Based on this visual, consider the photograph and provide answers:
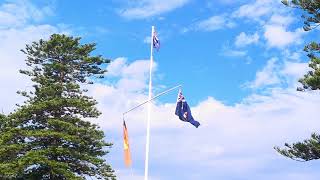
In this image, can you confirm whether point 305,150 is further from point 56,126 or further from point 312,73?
point 56,126

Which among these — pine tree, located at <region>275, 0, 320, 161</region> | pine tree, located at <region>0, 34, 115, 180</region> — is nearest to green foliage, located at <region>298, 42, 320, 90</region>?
pine tree, located at <region>275, 0, 320, 161</region>

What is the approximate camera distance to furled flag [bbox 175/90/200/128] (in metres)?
30.4

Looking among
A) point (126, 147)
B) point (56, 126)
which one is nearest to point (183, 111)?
point (126, 147)

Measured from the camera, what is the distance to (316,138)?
34531 mm

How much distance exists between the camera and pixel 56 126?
148 ft

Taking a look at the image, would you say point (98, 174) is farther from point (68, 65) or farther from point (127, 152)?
point (127, 152)

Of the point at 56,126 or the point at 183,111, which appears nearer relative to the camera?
the point at 183,111

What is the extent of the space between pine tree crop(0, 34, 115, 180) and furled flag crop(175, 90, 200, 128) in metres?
15.3

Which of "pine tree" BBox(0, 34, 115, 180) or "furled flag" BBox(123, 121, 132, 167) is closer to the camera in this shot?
"furled flag" BBox(123, 121, 132, 167)

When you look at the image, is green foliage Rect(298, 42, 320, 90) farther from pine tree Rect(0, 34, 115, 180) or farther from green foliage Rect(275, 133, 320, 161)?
pine tree Rect(0, 34, 115, 180)

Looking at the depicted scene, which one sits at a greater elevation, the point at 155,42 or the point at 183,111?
the point at 155,42

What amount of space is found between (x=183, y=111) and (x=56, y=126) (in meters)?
17.1

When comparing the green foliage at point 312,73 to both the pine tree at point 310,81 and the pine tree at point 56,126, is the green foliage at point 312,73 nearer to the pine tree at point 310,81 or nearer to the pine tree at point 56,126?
the pine tree at point 310,81

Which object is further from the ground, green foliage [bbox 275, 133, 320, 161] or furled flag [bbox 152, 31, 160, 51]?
furled flag [bbox 152, 31, 160, 51]
